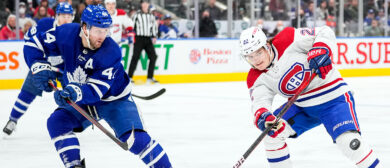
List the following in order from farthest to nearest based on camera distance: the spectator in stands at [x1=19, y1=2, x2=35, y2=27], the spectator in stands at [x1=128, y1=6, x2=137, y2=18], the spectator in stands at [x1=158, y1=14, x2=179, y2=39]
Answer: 1. the spectator in stands at [x1=158, y1=14, x2=179, y2=39]
2. the spectator in stands at [x1=128, y1=6, x2=137, y2=18]
3. the spectator in stands at [x1=19, y1=2, x2=35, y2=27]

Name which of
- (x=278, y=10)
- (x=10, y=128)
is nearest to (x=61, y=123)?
(x=10, y=128)

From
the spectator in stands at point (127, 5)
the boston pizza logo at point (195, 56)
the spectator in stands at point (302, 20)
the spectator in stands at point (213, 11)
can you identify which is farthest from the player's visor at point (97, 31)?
the spectator in stands at point (302, 20)

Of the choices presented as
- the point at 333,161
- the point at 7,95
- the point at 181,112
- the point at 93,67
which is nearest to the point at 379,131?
the point at 333,161

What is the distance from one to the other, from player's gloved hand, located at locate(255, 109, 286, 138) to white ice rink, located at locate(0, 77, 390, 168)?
0.71m

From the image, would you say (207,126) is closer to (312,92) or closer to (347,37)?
(312,92)

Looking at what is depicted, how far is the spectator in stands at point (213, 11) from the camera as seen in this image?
993cm

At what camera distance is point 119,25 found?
26.4 ft

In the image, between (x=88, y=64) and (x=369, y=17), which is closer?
(x=88, y=64)

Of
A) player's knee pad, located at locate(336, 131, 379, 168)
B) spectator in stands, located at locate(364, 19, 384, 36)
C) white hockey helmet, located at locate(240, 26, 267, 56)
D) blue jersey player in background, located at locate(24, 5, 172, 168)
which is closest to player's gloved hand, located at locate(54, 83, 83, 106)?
blue jersey player in background, located at locate(24, 5, 172, 168)

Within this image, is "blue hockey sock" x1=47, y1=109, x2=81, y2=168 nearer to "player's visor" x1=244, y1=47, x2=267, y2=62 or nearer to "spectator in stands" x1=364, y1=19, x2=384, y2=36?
"player's visor" x1=244, y1=47, x2=267, y2=62

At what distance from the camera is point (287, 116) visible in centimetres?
291

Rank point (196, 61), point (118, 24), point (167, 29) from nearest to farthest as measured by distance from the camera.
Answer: point (118, 24), point (196, 61), point (167, 29)

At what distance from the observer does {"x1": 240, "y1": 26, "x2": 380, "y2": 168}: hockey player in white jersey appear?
8.65ft

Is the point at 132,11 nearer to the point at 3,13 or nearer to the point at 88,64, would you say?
the point at 3,13
